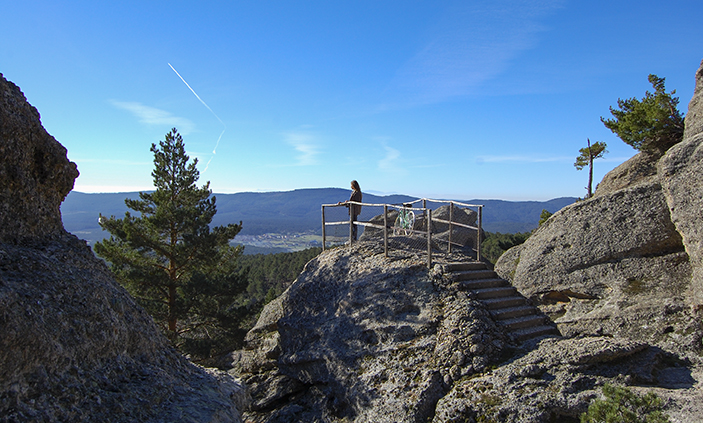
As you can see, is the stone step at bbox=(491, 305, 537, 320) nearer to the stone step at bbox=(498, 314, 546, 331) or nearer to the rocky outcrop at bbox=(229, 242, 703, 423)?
the stone step at bbox=(498, 314, 546, 331)

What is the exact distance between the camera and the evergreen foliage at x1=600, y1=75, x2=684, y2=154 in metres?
14.2

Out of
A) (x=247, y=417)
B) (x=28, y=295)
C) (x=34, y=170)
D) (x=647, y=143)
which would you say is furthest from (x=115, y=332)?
(x=647, y=143)

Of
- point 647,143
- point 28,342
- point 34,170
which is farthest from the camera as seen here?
point 647,143

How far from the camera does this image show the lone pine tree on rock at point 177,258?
18.4 meters

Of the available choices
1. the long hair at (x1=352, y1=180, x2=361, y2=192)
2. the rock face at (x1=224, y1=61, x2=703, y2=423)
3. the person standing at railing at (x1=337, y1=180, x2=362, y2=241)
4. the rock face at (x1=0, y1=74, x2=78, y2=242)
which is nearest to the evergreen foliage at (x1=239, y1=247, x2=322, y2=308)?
the person standing at railing at (x1=337, y1=180, x2=362, y2=241)

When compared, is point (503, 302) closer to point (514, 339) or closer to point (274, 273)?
point (514, 339)

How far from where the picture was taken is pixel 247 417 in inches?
443

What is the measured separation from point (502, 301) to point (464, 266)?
1.36 meters

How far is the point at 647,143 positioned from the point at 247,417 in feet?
54.2

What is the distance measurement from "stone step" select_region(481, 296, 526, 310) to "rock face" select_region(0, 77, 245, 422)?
5934 millimetres

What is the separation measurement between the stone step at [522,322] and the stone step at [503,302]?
1.32 ft

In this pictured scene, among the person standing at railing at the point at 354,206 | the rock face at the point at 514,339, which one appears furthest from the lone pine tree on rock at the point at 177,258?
the person standing at railing at the point at 354,206

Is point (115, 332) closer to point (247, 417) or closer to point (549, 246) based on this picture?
point (247, 417)

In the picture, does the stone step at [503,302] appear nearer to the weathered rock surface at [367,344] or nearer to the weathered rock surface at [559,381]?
the weathered rock surface at [367,344]
